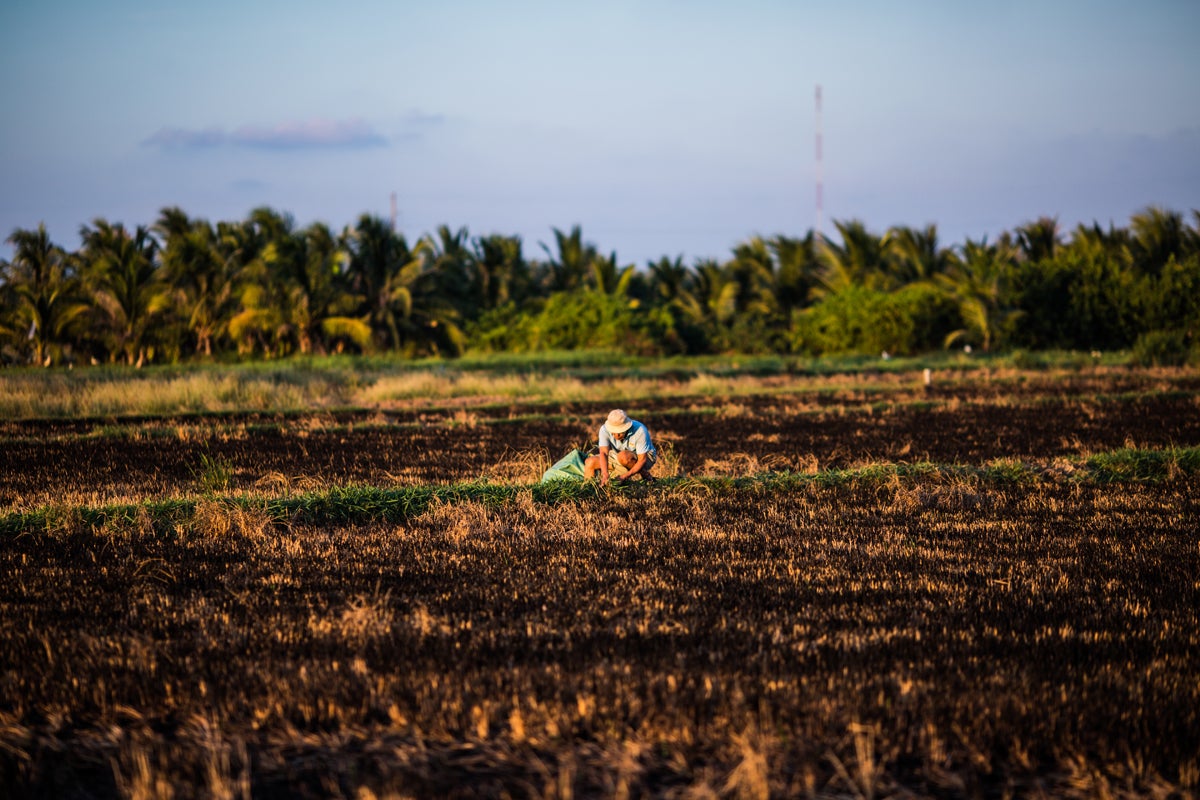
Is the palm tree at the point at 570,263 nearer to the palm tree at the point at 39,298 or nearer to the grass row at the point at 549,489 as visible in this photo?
the palm tree at the point at 39,298

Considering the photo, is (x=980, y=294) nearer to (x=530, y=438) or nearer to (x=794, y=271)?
(x=794, y=271)

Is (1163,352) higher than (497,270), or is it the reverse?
(497,270)

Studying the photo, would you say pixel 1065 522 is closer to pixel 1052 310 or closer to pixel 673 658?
pixel 673 658

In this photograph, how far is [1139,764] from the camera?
159 inches

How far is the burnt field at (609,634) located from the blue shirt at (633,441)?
44 centimetres

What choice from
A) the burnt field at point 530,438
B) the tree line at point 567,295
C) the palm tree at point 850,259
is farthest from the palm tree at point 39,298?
the palm tree at point 850,259

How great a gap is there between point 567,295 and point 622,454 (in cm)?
3564

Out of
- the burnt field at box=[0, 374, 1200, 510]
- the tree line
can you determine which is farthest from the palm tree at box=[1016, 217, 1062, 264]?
the burnt field at box=[0, 374, 1200, 510]

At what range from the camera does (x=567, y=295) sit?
149ft

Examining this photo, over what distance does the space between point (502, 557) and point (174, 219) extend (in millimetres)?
35141

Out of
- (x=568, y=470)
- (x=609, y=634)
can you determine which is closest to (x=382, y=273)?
(x=568, y=470)

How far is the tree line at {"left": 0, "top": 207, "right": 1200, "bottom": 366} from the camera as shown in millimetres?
32969

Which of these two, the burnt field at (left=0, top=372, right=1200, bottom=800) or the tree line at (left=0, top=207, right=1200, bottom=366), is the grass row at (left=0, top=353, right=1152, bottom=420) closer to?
the tree line at (left=0, top=207, right=1200, bottom=366)

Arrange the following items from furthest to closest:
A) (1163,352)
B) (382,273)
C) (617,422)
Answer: (382,273) < (1163,352) < (617,422)
